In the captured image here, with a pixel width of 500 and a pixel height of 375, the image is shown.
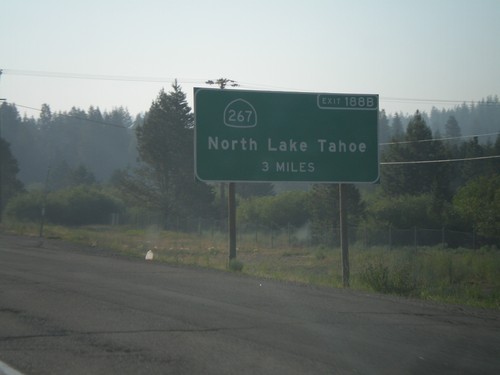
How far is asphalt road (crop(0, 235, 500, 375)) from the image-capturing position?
28.8ft

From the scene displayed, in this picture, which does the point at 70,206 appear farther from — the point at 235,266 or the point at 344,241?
the point at 344,241

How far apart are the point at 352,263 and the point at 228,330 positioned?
24.1 metres

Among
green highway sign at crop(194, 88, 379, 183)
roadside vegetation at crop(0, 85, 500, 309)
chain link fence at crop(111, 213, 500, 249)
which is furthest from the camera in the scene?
chain link fence at crop(111, 213, 500, 249)

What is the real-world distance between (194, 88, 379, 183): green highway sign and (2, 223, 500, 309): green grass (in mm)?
3115

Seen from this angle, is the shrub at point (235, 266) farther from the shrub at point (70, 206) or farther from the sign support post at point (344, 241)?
the shrub at point (70, 206)

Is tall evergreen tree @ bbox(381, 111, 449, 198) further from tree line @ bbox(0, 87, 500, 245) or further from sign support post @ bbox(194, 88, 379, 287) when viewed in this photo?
sign support post @ bbox(194, 88, 379, 287)

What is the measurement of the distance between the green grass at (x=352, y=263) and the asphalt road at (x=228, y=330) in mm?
2674

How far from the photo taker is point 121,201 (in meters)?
76.5

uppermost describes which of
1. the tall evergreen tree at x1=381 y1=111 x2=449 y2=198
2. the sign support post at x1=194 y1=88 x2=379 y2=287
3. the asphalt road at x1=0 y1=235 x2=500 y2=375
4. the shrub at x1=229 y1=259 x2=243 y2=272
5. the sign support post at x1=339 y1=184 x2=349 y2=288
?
the tall evergreen tree at x1=381 y1=111 x2=449 y2=198

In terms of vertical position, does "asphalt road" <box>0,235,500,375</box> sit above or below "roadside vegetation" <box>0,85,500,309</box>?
below

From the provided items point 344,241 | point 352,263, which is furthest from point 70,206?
point 344,241

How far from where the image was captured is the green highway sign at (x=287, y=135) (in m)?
21.9

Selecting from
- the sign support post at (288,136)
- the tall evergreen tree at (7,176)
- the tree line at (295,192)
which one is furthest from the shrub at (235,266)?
the tall evergreen tree at (7,176)

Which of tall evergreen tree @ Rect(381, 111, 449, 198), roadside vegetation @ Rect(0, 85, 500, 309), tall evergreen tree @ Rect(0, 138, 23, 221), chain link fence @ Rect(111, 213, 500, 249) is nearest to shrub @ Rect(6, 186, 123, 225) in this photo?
roadside vegetation @ Rect(0, 85, 500, 309)
